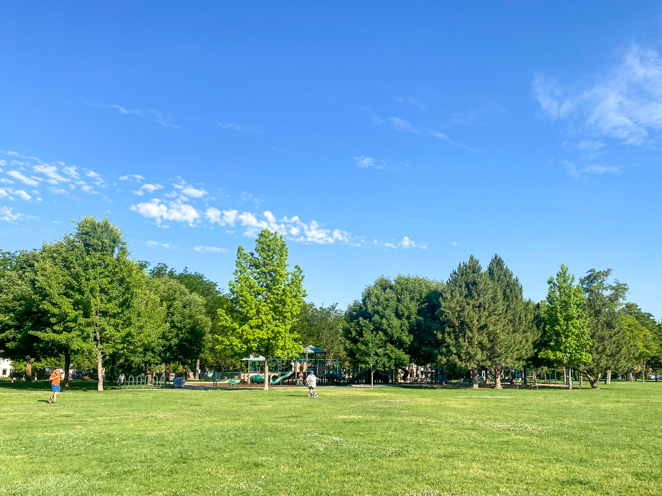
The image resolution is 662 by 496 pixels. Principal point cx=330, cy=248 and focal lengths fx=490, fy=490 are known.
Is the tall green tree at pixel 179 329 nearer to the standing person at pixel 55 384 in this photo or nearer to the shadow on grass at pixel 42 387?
the shadow on grass at pixel 42 387

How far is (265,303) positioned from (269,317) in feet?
5.08

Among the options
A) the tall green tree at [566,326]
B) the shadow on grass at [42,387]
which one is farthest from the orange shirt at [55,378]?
the tall green tree at [566,326]

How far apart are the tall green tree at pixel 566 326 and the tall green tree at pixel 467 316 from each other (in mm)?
8540

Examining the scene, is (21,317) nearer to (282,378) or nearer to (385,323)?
(282,378)

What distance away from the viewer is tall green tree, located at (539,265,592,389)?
2190 inches

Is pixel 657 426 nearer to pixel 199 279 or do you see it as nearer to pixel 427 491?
pixel 427 491

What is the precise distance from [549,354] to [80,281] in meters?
49.3

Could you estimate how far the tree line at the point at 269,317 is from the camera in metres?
42.2

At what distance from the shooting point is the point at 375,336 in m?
60.5

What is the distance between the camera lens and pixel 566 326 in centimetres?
5591

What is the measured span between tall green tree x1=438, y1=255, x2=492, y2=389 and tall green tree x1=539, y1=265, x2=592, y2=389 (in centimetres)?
854

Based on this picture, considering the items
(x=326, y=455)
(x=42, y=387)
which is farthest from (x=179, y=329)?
(x=326, y=455)

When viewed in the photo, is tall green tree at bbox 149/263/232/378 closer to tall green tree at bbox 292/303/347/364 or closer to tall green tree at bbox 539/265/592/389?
tall green tree at bbox 292/303/347/364

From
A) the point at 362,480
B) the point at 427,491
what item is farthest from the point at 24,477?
the point at 427,491
